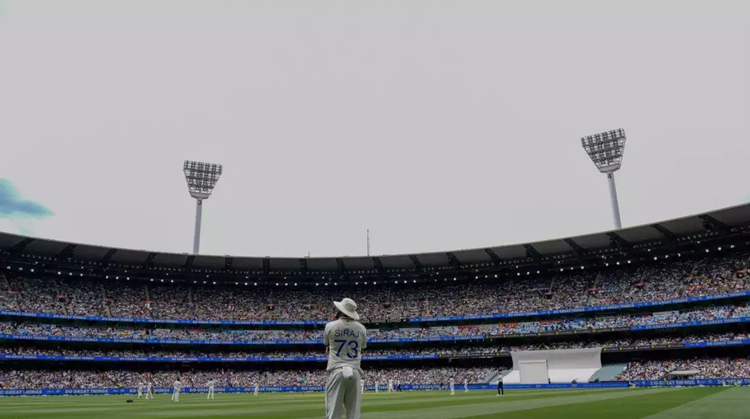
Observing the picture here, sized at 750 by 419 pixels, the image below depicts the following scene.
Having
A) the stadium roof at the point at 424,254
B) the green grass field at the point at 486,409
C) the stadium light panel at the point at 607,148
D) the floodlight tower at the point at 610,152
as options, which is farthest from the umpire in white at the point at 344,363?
the stadium light panel at the point at 607,148

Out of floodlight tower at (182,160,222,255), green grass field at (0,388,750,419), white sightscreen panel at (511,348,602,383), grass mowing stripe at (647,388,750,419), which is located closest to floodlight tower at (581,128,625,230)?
white sightscreen panel at (511,348,602,383)

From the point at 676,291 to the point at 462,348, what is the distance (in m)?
A: 25.0

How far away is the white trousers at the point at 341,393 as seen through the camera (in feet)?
24.6

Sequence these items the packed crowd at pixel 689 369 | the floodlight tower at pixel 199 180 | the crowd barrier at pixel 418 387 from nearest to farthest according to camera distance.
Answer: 1. the crowd barrier at pixel 418 387
2. the packed crowd at pixel 689 369
3. the floodlight tower at pixel 199 180

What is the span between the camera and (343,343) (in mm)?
7746

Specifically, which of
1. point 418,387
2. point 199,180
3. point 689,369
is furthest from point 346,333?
point 199,180

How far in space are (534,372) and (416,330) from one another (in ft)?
63.2

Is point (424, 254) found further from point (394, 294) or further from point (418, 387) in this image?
point (418, 387)

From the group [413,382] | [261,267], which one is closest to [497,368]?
[413,382]

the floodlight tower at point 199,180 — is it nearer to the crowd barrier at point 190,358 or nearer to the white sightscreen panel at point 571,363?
the crowd barrier at point 190,358

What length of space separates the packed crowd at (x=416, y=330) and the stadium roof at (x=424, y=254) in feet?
26.7

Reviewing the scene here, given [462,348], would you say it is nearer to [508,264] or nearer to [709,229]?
[508,264]

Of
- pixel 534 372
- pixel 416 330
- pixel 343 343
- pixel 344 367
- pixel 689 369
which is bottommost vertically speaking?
pixel 534 372

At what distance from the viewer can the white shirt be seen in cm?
769
